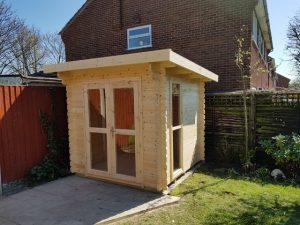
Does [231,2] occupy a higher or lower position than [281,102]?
higher

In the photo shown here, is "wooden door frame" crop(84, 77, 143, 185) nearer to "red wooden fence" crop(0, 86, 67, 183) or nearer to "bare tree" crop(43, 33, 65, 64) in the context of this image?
"red wooden fence" crop(0, 86, 67, 183)

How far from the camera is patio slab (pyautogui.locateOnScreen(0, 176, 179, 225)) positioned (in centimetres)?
434

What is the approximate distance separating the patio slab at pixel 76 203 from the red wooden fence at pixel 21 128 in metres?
0.73

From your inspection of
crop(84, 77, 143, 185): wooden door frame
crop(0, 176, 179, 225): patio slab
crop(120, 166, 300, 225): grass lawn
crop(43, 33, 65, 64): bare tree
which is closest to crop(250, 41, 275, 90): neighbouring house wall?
crop(120, 166, 300, 225): grass lawn

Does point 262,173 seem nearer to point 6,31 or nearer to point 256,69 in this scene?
point 256,69

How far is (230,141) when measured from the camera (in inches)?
305

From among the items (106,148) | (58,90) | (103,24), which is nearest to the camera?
(106,148)

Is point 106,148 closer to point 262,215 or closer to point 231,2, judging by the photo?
point 262,215

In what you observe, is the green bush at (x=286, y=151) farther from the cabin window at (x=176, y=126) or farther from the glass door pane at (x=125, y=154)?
the glass door pane at (x=125, y=154)

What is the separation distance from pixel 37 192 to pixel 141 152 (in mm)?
2355

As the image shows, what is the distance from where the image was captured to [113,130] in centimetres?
589

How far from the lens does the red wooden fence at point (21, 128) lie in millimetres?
5664

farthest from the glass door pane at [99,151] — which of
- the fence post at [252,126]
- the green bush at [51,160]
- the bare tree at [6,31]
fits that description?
the bare tree at [6,31]

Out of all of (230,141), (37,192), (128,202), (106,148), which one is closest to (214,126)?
(230,141)
